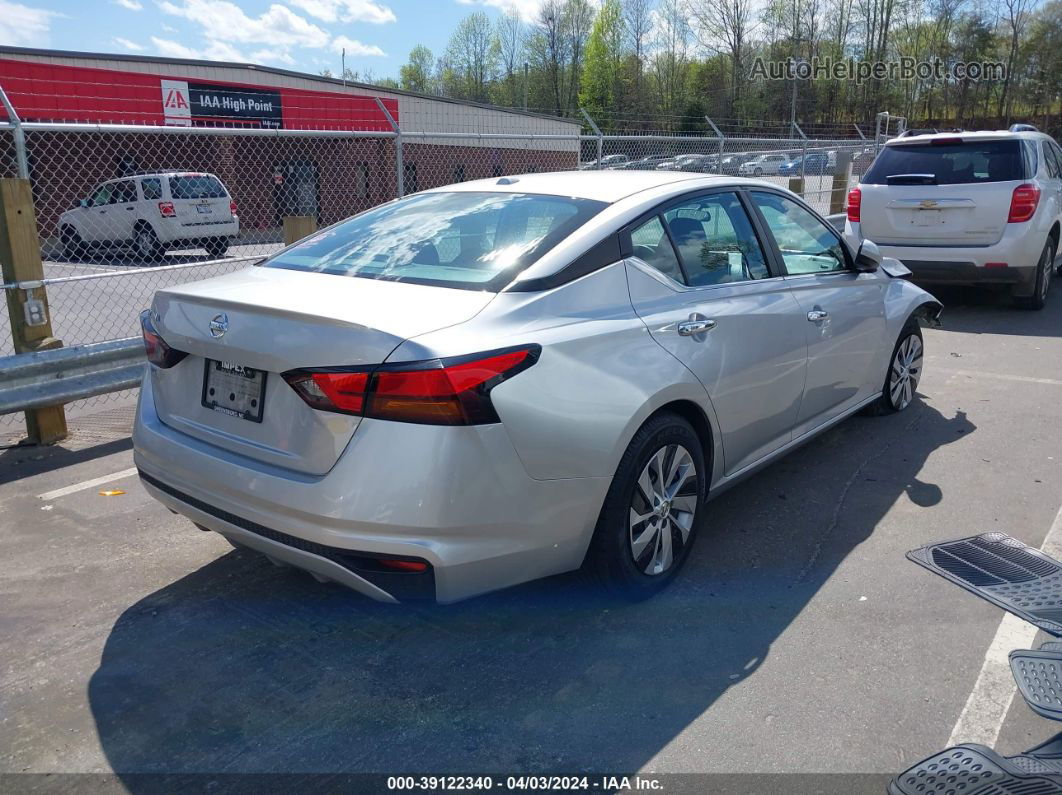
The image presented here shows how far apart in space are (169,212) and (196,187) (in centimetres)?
69

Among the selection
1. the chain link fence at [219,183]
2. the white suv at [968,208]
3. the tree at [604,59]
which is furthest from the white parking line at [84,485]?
the tree at [604,59]

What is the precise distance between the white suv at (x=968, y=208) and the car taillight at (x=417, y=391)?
7968 mm

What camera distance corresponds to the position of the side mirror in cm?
504

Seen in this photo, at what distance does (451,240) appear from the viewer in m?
3.55

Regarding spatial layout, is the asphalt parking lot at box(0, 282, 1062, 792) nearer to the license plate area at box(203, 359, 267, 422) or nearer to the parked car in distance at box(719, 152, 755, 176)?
the license plate area at box(203, 359, 267, 422)

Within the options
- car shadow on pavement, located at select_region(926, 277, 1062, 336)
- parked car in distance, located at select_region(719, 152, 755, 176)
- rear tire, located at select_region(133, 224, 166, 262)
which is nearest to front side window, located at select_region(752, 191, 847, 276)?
car shadow on pavement, located at select_region(926, 277, 1062, 336)

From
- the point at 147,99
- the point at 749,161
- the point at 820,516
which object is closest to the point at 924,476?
the point at 820,516

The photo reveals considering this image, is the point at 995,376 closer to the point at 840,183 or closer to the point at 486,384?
the point at 486,384

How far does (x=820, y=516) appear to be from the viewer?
438 cm

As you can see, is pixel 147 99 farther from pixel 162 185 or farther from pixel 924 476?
pixel 924 476

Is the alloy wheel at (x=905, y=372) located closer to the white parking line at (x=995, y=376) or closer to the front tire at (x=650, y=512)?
the white parking line at (x=995, y=376)

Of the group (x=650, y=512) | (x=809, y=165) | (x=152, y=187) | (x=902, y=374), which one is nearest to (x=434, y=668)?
(x=650, y=512)

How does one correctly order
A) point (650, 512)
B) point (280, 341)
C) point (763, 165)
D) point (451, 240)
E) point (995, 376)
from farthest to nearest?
point (763, 165) < point (995, 376) < point (451, 240) < point (650, 512) < point (280, 341)

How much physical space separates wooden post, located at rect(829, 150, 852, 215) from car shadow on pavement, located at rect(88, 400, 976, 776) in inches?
504
